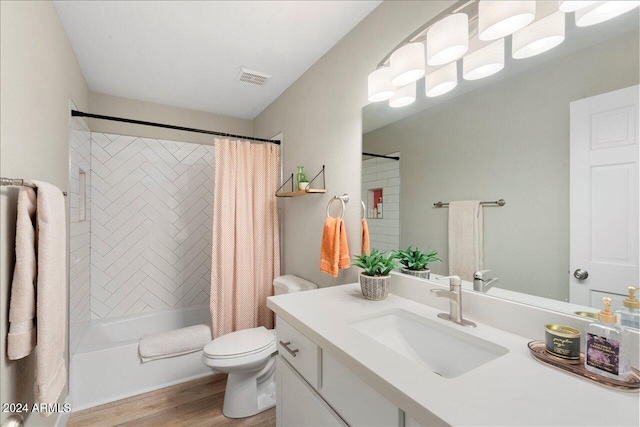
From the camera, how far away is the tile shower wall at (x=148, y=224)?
268 cm

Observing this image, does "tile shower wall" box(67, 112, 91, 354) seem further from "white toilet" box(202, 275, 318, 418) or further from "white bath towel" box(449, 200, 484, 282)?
"white bath towel" box(449, 200, 484, 282)

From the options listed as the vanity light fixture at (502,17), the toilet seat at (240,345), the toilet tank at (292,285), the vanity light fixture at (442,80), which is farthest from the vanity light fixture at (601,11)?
the toilet seat at (240,345)

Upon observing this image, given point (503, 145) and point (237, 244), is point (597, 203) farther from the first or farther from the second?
point (237, 244)

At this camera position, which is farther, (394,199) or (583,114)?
(394,199)

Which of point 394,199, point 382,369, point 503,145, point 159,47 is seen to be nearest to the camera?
point 382,369

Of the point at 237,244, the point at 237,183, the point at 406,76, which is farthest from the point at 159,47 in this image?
the point at 406,76

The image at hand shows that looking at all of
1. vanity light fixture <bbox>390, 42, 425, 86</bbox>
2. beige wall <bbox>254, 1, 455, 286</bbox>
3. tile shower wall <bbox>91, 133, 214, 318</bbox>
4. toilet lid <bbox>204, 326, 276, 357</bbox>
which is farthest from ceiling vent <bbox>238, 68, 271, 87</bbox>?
toilet lid <bbox>204, 326, 276, 357</bbox>

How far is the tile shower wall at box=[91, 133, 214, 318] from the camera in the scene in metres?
2.68

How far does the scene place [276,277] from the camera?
2498 millimetres

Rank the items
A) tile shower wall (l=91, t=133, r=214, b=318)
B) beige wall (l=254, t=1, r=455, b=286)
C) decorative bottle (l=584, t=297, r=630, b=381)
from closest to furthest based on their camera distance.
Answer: decorative bottle (l=584, t=297, r=630, b=381) → beige wall (l=254, t=1, r=455, b=286) → tile shower wall (l=91, t=133, r=214, b=318)

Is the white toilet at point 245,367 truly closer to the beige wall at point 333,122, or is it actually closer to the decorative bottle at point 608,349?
the beige wall at point 333,122

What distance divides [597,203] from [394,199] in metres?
0.77

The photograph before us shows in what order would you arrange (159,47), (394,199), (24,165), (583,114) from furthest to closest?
(159,47) → (394,199) → (24,165) → (583,114)

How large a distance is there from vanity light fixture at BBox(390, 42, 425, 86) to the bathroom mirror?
4.0 inches
